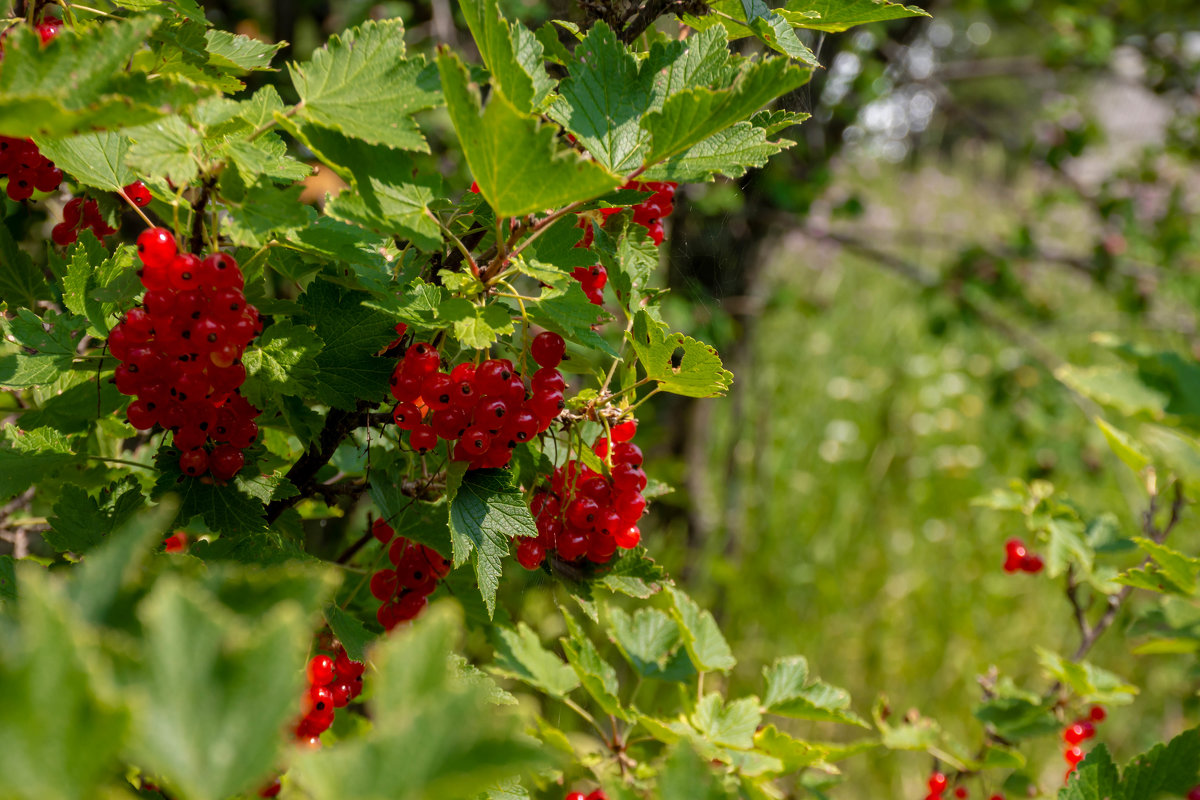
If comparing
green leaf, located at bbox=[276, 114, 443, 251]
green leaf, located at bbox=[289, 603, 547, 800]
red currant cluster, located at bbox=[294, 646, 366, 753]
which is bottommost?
red currant cluster, located at bbox=[294, 646, 366, 753]

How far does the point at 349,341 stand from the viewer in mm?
873

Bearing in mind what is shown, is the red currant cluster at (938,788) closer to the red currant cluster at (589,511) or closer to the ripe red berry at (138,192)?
the red currant cluster at (589,511)

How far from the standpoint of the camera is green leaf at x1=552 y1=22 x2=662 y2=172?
0.81 meters

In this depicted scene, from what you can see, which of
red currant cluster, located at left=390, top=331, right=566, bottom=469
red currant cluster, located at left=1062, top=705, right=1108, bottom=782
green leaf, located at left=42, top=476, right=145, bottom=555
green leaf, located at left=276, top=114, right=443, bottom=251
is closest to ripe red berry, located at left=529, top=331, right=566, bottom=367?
red currant cluster, located at left=390, top=331, right=566, bottom=469

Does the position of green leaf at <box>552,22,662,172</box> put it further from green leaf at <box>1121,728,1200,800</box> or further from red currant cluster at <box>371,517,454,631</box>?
green leaf at <box>1121,728,1200,800</box>

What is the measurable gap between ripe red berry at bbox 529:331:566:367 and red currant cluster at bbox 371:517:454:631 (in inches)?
10.2

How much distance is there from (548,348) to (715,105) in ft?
1.03

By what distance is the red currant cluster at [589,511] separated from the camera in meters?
0.93

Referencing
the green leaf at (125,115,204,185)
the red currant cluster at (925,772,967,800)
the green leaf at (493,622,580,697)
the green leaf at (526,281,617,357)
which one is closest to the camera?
the green leaf at (125,115,204,185)

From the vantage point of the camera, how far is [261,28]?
129 inches

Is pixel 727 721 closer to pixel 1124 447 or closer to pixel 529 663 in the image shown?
pixel 529 663

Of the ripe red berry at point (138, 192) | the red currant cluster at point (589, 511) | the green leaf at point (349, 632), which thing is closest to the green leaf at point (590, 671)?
the red currant cluster at point (589, 511)

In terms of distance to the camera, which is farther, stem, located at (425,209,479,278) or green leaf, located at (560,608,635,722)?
green leaf, located at (560,608,635,722)

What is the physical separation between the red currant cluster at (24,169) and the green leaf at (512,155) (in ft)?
1.76
